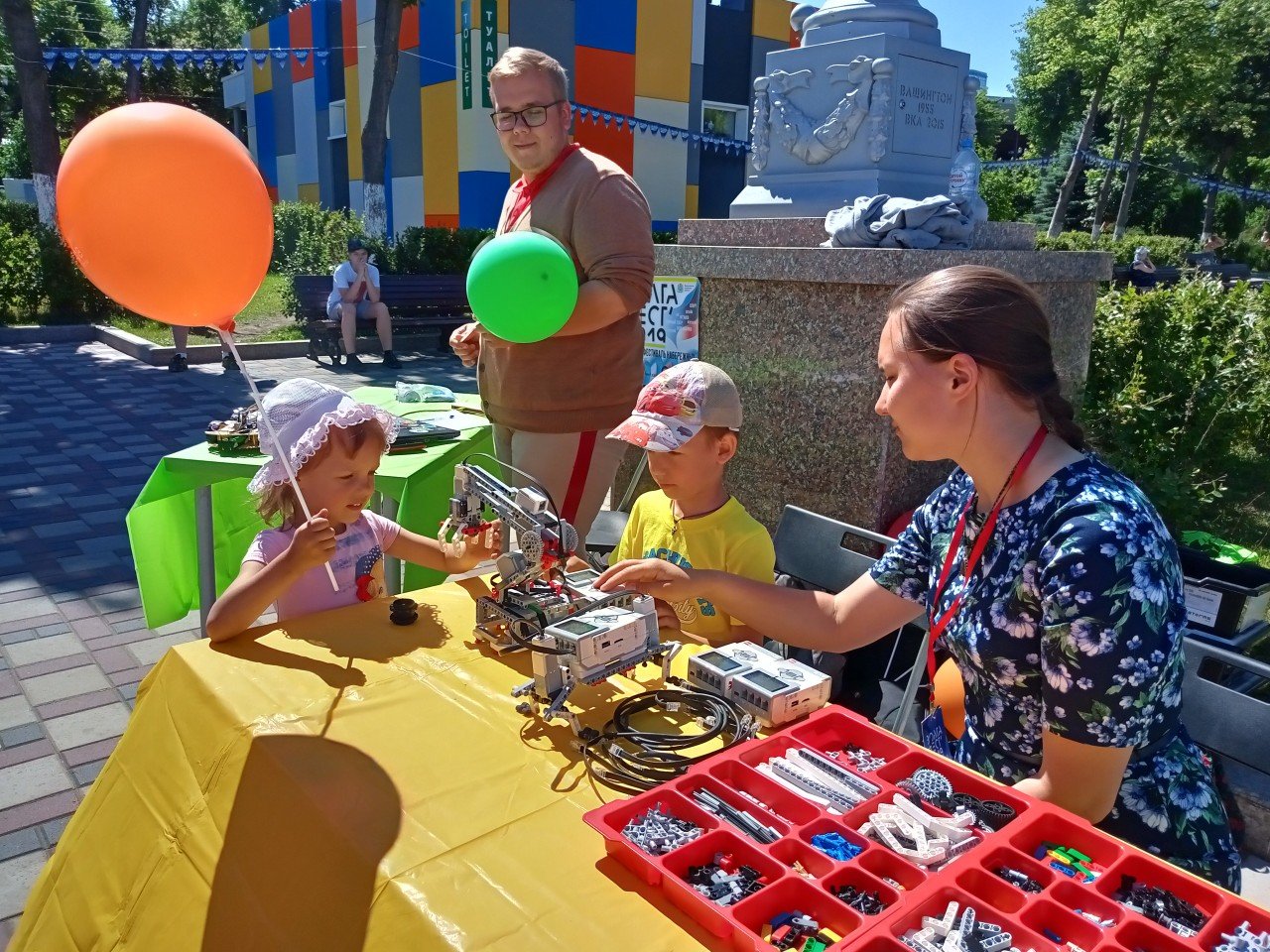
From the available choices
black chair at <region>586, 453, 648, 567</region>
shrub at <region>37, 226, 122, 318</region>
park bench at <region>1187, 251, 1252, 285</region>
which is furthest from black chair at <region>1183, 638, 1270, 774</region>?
park bench at <region>1187, 251, 1252, 285</region>

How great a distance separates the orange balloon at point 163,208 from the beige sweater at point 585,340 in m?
1.12

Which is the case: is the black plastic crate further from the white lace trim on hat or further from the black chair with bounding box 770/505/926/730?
the white lace trim on hat

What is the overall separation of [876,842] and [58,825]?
2692 millimetres

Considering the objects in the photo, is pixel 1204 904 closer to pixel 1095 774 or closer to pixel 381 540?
pixel 1095 774

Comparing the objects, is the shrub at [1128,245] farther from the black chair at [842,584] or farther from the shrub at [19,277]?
the black chair at [842,584]

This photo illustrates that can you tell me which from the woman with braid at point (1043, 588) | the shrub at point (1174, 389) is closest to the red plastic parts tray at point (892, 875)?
the woman with braid at point (1043, 588)

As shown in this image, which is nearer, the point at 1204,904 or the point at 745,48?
the point at 1204,904

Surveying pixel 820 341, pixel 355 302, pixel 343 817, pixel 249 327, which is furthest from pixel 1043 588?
pixel 249 327

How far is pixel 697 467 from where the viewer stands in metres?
2.42

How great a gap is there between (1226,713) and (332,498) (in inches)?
84.5

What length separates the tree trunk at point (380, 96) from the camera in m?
14.3

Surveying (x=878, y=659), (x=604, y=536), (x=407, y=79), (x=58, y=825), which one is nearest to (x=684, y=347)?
(x=604, y=536)

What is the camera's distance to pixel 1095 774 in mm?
1410

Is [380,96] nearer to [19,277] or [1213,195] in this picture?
[19,277]
